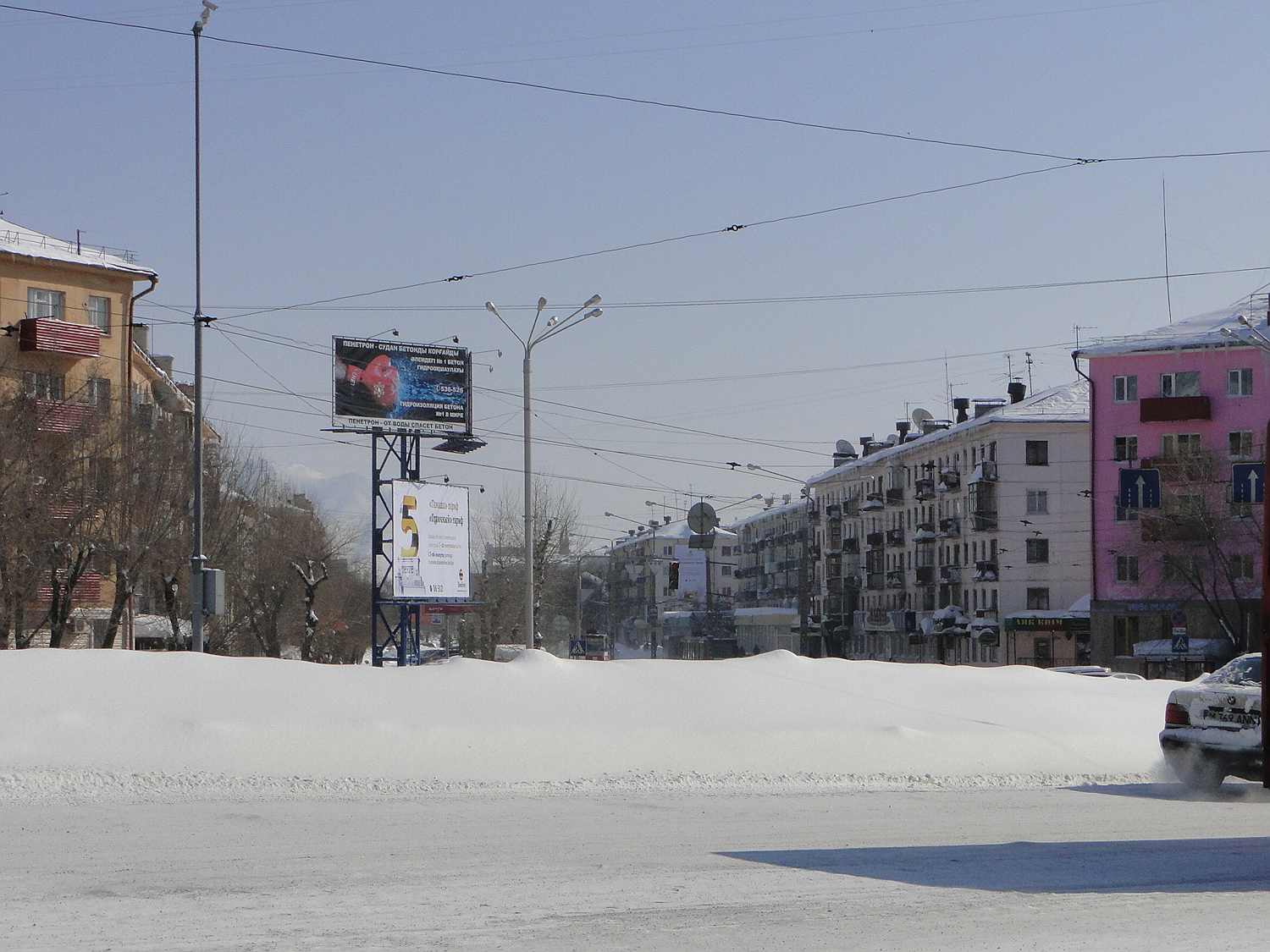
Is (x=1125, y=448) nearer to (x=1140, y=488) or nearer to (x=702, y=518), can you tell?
(x=1140, y=488)

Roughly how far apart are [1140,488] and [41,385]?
51.4m

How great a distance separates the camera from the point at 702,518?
52.8 metres

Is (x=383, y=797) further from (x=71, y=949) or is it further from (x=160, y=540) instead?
(x=160, y=540)

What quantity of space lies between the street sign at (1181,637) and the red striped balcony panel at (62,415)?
48476mm

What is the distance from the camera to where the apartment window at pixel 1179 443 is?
7831 cm

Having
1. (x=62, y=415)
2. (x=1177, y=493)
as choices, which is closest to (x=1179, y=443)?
(x=1177, y=493)

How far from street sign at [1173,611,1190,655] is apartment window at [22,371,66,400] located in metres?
48.5

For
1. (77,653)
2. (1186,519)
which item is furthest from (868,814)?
(1186,519)

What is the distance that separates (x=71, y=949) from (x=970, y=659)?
8988 cm

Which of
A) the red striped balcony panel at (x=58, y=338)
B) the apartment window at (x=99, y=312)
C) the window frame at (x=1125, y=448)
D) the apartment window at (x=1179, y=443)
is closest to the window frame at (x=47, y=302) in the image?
the red striped balcony panel at (x=58, y=338)

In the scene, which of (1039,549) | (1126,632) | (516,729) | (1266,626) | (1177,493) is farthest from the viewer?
(1039,549)

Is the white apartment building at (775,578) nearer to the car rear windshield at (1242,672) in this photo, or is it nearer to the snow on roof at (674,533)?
the snow on roof at (674,533)

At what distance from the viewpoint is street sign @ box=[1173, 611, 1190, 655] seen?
242ft

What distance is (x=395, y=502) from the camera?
48.8 meters
